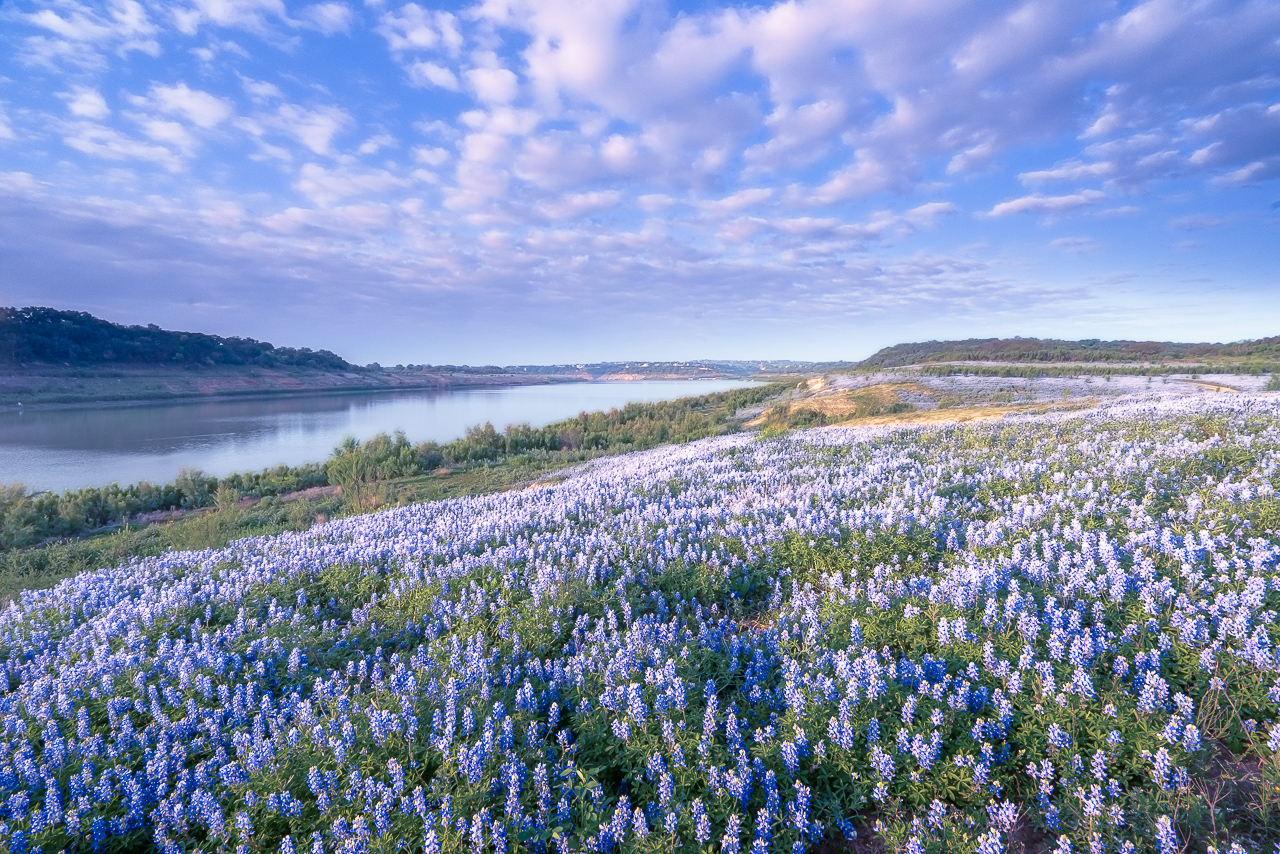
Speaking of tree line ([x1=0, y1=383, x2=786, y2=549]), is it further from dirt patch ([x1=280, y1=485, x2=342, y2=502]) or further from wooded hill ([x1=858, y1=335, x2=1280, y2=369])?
wooded hill ([x1=858, y1=335, x2=1280, y2=369])

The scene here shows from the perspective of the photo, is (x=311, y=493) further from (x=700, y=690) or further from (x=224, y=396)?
(x=224, y=396)

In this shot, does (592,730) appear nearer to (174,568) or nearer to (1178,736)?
(1178,736)

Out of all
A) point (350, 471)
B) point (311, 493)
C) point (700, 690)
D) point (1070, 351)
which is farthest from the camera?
point (1070, 351)

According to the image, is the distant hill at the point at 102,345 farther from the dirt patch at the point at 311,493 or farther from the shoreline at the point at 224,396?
the dirt patch at the point at 311,493

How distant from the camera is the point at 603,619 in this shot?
4.36 meters

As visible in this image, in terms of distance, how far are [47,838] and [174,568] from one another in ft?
16.5

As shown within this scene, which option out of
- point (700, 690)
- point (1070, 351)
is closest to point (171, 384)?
point (700, 690)

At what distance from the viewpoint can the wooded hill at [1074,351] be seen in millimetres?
51500

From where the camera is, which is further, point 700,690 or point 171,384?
point 171,384

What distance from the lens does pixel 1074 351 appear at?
6278 centimetres

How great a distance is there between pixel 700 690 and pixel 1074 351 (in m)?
78.2

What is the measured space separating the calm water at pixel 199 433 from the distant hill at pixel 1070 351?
169ft

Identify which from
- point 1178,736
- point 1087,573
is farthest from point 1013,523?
point 1178,736

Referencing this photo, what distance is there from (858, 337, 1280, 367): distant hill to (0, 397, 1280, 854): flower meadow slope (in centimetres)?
5861
